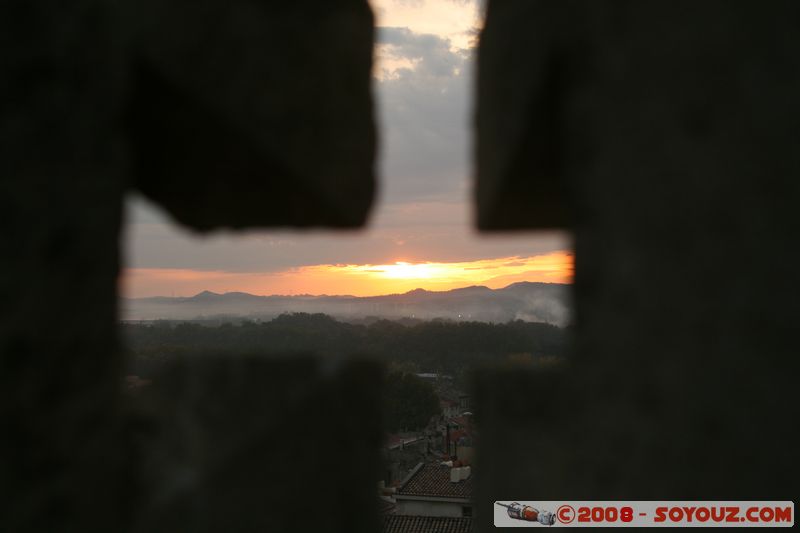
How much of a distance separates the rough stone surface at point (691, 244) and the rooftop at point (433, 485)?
90.9 ft

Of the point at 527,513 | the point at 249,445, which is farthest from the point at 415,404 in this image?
the point at 249,445

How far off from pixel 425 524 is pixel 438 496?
163 centimetres

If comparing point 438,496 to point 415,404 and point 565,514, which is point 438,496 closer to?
point 415,404

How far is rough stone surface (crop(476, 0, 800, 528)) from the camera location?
1495 millimetres

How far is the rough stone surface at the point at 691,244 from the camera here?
150cm

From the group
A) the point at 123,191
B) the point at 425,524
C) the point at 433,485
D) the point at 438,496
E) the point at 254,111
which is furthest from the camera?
the point at 433,485

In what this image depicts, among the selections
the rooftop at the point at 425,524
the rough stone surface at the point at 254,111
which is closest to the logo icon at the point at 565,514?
the rough stone surface at the point at 254,111

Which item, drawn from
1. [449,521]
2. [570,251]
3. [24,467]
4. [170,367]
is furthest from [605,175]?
[449,521]

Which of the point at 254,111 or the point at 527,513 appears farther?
the point at 527,513

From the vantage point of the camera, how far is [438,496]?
2872 centimetres

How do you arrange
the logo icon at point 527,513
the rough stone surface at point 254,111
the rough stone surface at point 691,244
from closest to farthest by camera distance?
the rough stone surface at point 691,244
the rough stone surface at point 254,111
the logo icon at point 527,513

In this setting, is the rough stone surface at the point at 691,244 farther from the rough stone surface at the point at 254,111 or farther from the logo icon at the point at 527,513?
the rough stone surface at the point at 254,111

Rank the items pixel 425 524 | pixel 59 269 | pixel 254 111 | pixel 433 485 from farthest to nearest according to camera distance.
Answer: pixel 433 485 < pixel 425 524 < pixel 254 111 < pixel 59 269

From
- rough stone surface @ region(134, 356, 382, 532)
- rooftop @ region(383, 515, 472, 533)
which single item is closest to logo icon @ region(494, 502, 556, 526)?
rough stone surface @ region(134, 356, 382, 532)
